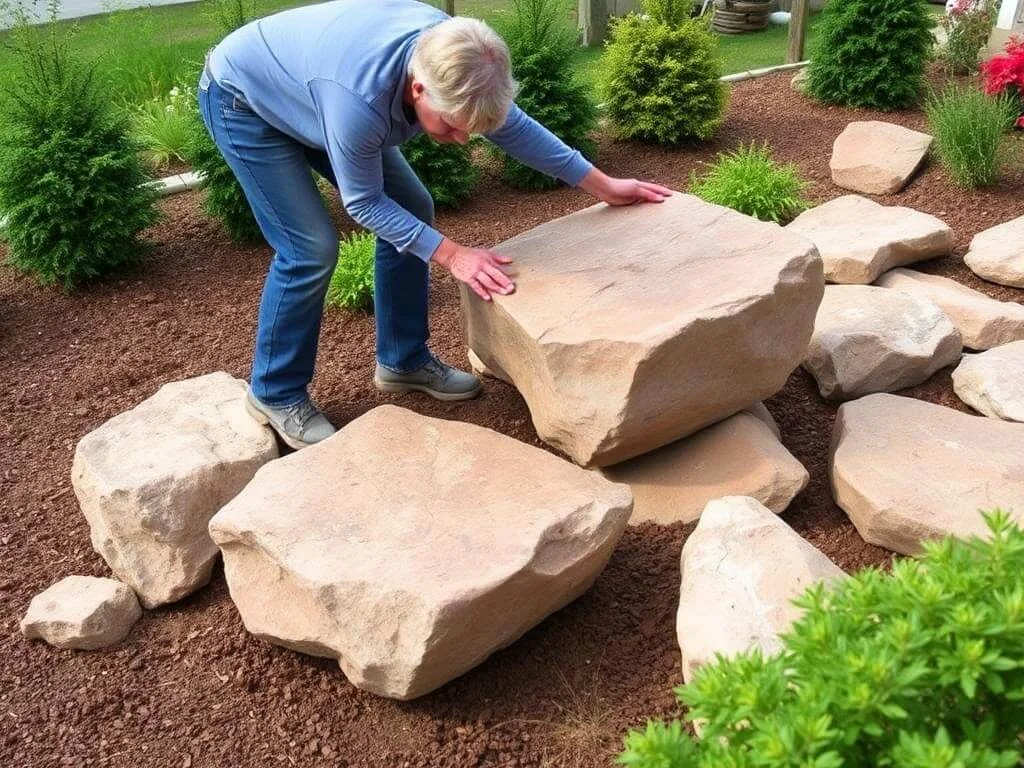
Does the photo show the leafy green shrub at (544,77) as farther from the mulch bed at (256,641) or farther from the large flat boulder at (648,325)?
the large flat boulder at (648,325)

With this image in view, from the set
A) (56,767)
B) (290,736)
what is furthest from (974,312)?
(56,767)

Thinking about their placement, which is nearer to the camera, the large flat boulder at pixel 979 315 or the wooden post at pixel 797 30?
the large flat boulder at pixel 979 315

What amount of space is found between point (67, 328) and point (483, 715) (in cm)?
332

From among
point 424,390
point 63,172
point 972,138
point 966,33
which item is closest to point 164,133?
point 63,172

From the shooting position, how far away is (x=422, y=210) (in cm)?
353

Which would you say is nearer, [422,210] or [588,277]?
[588,277]

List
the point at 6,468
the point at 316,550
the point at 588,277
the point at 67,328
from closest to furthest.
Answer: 1. the point at 316,550
2. the point at 588,277
3. the point at 6,468
4. the point at 67,328

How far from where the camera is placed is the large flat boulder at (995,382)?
11.4 ft

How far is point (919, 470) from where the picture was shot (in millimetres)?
3023

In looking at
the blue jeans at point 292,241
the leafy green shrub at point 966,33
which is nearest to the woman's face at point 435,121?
the blue jeans at point 292,241

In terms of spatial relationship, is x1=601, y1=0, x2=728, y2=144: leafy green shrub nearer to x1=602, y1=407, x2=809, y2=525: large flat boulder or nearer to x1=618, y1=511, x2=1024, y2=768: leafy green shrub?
x1=602, y1=407, x2=809, y2=525: large flat boulder

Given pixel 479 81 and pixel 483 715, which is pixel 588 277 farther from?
pixel 483 715

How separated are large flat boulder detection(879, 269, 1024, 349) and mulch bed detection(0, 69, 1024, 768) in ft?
0.98

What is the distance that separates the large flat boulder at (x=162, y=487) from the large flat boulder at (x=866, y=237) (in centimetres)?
265
